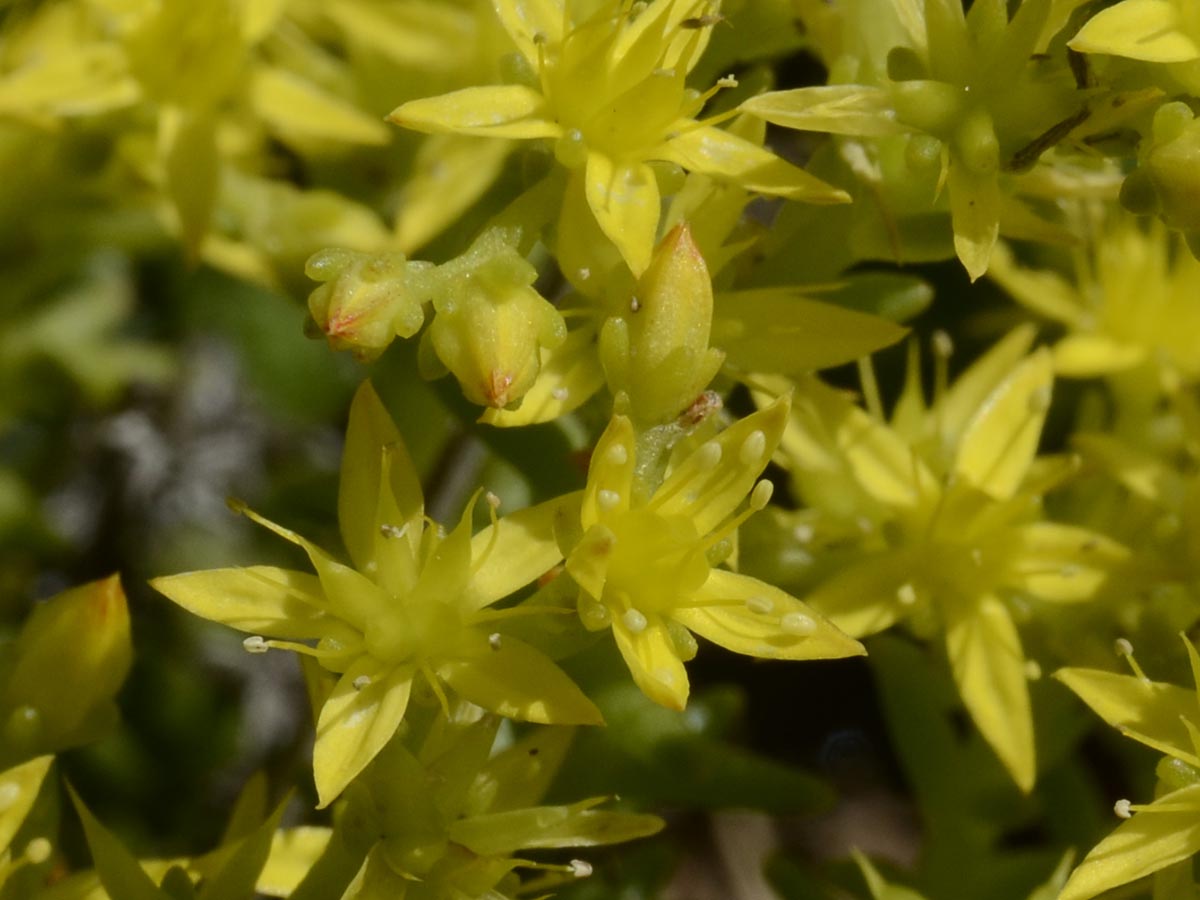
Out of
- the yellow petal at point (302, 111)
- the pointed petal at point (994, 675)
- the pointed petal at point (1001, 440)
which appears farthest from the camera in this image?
the yellow petal at point (302, 111)

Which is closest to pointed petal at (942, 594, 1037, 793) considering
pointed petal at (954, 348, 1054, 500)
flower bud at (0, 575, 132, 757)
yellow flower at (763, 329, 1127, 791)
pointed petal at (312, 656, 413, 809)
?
yellow flower at (763, 329, 1127, 791)

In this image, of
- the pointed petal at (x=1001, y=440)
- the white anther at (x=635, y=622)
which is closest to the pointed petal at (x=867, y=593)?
the pointed petal at (x=1001, y=440)

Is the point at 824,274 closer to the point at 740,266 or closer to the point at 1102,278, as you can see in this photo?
the point at 740,266

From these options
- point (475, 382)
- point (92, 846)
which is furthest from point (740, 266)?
point (92, 846)

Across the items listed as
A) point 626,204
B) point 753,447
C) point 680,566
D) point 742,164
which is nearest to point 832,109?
point 742,164

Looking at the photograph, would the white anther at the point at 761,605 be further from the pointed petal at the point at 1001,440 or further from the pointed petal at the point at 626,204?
the pointed petal at the point at 1001,440

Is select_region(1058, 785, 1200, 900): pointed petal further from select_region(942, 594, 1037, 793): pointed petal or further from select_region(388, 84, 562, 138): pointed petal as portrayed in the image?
select_region(388, 84, 562, 138): pointed petal

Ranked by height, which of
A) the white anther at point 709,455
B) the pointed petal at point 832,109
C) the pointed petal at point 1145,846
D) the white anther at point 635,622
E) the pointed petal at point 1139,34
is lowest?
the pointed petal at point 1145,846
